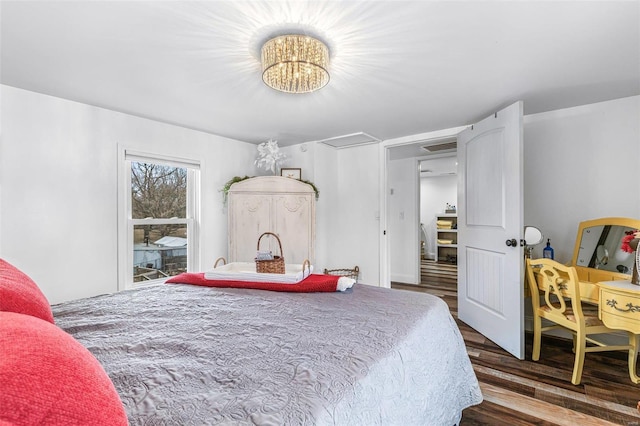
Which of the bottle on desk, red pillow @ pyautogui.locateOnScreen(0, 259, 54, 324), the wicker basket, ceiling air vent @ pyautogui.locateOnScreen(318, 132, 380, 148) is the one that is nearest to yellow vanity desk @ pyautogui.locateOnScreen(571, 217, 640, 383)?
the bottle on desk

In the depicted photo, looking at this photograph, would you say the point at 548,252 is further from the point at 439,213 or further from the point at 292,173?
the point at 439,213

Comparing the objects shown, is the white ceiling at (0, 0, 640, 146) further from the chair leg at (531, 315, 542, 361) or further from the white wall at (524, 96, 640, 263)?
the chair leg at (531, 315, 542, 361)

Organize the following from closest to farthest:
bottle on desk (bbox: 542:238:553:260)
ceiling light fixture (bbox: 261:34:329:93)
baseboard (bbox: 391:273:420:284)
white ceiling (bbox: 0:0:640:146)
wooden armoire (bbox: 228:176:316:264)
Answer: white ceiling (bbox: 0:0:640:146), ceiling light fixture (bbox: 261:34:329:93), bottle on desk (bbox: 542:238:553:260), wooden armoire (bbox: 228:176:316:264), baseboard (bbox: 391:273:420:284)

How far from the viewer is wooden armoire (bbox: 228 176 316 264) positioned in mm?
3580

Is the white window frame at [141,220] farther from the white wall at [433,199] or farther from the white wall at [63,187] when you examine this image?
the white wall at [433,199]

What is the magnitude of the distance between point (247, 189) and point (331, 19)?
2.40 meters

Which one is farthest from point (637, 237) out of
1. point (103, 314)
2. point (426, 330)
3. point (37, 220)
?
point (37, 220)

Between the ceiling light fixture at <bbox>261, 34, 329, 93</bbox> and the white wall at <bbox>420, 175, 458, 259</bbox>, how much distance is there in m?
6.28

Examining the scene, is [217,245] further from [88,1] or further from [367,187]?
[88,1]

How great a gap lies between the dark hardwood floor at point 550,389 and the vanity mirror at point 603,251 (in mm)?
686

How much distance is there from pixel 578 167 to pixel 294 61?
2.80 meters

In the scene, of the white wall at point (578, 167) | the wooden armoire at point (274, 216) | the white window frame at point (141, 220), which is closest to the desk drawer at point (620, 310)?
the white wall at point (578, 167)

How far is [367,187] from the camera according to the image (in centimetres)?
409

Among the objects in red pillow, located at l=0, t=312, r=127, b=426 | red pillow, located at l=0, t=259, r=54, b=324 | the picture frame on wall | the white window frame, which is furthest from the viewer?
the picture frame on wall
